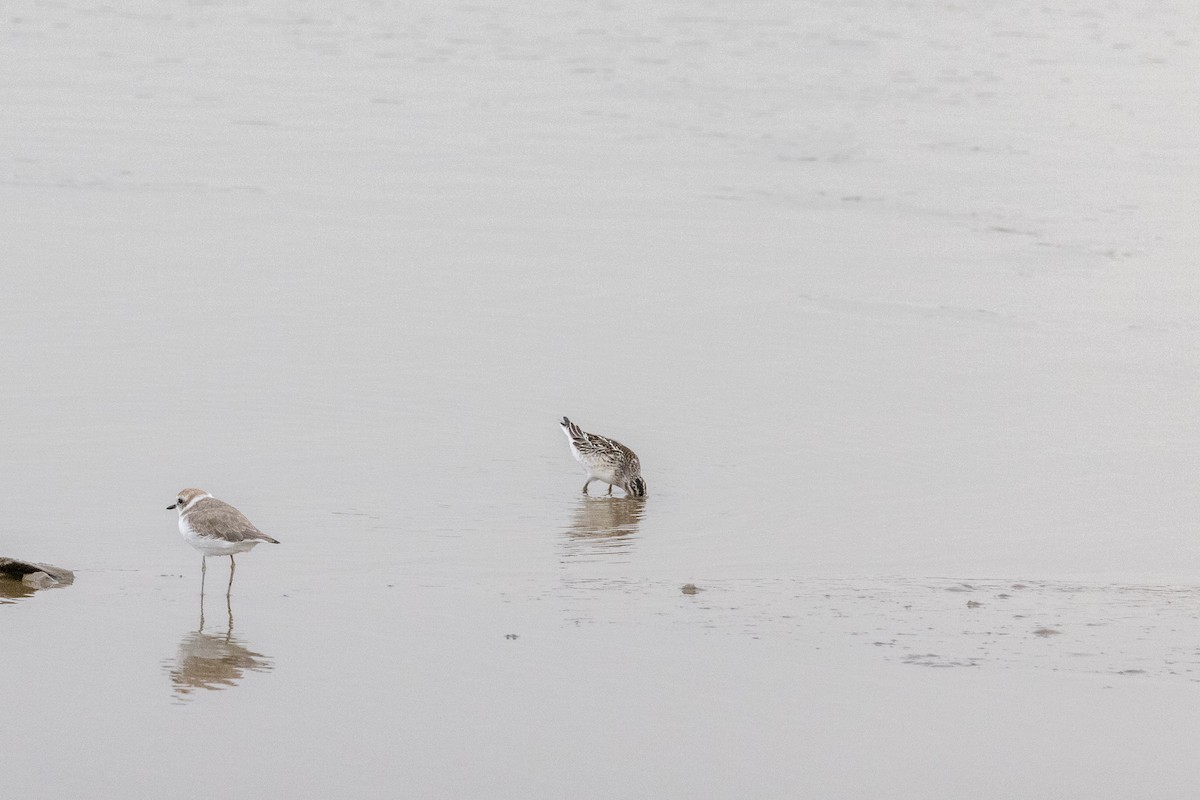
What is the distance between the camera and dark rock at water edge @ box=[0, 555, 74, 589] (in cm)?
949

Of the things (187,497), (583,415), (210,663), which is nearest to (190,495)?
(187,497)

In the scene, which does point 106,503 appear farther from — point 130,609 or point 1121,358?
point 1121,358

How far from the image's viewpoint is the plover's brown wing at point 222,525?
9477mm

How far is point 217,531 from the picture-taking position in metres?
9.47

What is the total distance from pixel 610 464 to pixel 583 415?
5.96 ft

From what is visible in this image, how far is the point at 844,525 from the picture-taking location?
11.4m

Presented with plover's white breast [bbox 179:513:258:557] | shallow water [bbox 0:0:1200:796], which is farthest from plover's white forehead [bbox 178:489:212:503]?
shallow water [bbox 0:0:1200:796]

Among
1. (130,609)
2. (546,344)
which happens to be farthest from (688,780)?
(546,344)

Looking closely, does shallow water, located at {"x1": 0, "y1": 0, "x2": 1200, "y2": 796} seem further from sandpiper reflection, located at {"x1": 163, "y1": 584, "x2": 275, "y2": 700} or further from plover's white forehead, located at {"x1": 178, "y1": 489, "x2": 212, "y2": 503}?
plover's white forehead, located at {"x1": 178, "y1": 489, "x2": 212, "y2": 503}

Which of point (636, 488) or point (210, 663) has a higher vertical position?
point (636, 488)

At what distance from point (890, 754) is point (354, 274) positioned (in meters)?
10.8

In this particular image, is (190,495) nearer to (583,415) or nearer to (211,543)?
(211,543)

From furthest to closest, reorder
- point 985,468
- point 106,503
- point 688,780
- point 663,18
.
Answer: point 663,18 → point 985,468 → point 106,503 → point 688,780

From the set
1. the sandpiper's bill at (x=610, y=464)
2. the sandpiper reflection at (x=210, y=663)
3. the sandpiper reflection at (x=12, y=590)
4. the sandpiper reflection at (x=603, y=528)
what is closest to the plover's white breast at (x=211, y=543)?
the sandpiper reflection at (x=210, y=663)
